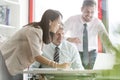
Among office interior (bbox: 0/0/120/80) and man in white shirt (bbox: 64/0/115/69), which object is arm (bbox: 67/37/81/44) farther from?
office interior (bbox: 0/0/120/80)

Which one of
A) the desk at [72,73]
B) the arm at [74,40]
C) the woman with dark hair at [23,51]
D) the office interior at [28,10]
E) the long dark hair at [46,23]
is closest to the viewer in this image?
the desk at [72,73]

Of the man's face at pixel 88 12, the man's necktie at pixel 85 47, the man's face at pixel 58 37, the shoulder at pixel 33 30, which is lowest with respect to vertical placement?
the man's necktie at pixel 85 47

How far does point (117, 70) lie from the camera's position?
0.19 metres

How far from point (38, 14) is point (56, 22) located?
6.15 feet

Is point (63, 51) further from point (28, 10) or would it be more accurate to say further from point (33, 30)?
point (28, 10)

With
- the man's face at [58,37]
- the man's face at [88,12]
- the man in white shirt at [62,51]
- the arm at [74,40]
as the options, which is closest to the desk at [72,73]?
the man in white shirt at [62,51]

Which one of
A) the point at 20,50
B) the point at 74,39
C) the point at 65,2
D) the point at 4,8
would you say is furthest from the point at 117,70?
the point at 65,2

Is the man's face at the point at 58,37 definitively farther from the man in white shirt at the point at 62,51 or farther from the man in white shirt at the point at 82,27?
the man in white shirt at the point at 82,27

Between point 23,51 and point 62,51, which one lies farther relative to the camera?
point 62,51

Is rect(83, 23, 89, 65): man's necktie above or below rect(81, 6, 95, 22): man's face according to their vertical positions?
below

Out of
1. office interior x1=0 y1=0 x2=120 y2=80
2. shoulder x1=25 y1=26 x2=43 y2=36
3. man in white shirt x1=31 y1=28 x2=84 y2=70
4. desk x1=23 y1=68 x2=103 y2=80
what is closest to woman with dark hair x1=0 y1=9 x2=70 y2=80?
shoulder x1=25 y1=26 x2=43 y2=36

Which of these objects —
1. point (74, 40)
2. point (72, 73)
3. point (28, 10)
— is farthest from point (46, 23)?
→ point (28, 10)

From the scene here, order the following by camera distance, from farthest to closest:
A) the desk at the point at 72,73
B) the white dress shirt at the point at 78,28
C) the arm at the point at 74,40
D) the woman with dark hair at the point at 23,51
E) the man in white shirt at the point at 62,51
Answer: the white dress shirt at the point at 78,28, the arm at the point at 74,40, the man in white shirt at the point at 62,51, the woman with dark hair at the point at 23,51, the desk at the point at 72,73

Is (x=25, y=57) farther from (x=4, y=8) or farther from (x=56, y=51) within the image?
(x=4, y=8)
